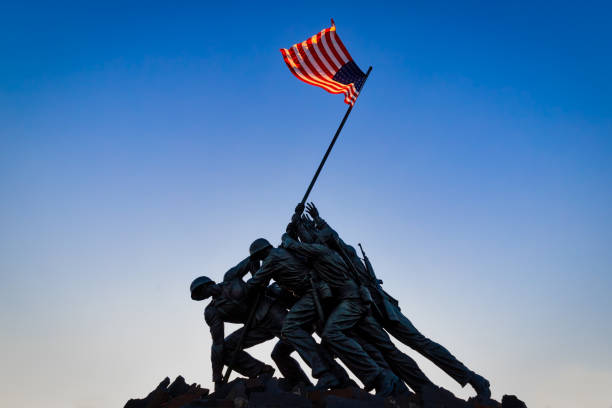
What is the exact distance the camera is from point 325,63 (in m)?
12.4

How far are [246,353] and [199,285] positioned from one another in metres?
1.53

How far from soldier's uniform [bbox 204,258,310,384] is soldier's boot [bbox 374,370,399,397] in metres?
1.56

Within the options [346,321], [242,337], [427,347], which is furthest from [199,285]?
[427,347]

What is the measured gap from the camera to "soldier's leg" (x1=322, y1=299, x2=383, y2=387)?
30.1 feet

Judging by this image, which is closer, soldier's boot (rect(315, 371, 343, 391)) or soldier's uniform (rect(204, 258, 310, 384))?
soldier's boot (rect(315, 371, 343, 391))

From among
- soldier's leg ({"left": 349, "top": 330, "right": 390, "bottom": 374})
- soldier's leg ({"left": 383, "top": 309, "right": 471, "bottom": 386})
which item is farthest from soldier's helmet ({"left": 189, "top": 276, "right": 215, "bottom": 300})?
soldier's leg ({"left": 383, "top": 309, "right": 471, "bottom": 386})

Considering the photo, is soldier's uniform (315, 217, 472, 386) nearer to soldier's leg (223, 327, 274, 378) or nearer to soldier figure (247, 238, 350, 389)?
soldier figure (247, 238, 350, 389)

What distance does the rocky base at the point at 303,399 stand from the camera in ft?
24.7

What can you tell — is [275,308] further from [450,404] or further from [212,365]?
[450,404]

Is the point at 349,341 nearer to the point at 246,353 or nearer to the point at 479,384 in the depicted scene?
the point at 246,353

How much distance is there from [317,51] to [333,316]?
19.3 ft

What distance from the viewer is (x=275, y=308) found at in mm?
10445

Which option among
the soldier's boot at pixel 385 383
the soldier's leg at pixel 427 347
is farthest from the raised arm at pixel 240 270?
the soldier's boot at pixel 385 383

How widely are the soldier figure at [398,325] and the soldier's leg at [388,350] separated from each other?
0.27 m
